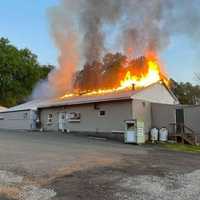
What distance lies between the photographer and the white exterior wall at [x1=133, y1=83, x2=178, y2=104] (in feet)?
64.3

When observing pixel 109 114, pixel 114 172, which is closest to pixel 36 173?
pixel 114 172

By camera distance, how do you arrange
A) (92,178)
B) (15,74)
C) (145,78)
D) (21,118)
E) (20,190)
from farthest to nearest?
(15,74)
(21,118)
(145,78)
(92,178)
(20,190)

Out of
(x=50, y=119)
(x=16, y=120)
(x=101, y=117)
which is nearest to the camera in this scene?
(x=101, y=117)

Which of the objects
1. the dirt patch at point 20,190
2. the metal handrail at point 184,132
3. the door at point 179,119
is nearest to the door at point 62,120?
the metal handrail at point 184,132

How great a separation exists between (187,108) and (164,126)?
1.87m

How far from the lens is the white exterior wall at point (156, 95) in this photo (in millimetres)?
19600

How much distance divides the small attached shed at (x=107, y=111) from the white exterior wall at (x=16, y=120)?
8.74 feet

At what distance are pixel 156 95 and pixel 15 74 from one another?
93.7ft

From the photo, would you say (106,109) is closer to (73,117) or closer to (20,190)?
(73,117)

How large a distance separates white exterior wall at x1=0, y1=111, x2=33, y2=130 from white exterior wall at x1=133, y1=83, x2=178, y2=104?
33.4 ft

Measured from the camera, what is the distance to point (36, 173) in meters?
7.27

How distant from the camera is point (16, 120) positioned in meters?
27.2

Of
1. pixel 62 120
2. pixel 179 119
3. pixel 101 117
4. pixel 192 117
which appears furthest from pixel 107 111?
pixel 192 117

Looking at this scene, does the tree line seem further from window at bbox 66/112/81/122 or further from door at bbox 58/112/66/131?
window at bbox 66/112/81/122
